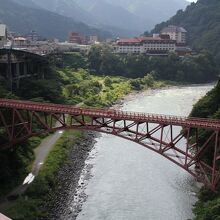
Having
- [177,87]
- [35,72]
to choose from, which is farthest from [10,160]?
[177,87]

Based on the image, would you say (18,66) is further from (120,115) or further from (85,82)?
(120,115)

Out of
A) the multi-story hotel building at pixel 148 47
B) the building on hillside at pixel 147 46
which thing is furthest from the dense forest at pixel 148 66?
the building on hillside at pixel 147 46

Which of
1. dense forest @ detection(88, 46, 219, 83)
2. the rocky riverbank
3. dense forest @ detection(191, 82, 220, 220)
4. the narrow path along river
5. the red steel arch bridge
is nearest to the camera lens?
dense forest @ detection(191, 82, 220, 220)

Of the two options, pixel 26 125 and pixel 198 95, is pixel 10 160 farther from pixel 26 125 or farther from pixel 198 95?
pixel 198 95

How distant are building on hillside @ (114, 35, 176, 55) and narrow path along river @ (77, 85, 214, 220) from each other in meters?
108

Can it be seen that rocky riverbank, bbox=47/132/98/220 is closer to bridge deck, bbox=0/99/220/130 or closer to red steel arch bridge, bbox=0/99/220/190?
red steel arch bridge, bbox=0/99/220/190

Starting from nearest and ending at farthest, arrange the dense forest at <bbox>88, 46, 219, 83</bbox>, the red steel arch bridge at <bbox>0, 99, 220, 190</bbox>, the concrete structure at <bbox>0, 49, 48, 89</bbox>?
the red steel arch bridge at <bbox>0, 99, 220, 190</bbox>, the concrete structure at <bbox>0, 49, 48, 89</bbox>, the dense forest at <bbox>88, 46, 219, 83</bbox>

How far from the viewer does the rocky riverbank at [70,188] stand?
1759 inches

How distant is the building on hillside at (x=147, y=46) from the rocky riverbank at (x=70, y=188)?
377ft

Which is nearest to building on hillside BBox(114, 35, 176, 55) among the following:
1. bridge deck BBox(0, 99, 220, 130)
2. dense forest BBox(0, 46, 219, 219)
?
dense forest BBox(0, 46, 219, 219)

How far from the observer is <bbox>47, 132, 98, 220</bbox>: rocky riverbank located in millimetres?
44675

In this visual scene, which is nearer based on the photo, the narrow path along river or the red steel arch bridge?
the red steel arch bridge

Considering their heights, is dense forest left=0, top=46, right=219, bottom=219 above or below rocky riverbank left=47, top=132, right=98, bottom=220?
above

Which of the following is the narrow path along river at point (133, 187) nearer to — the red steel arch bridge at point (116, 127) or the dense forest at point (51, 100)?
the dense forest at point (51, 100)
